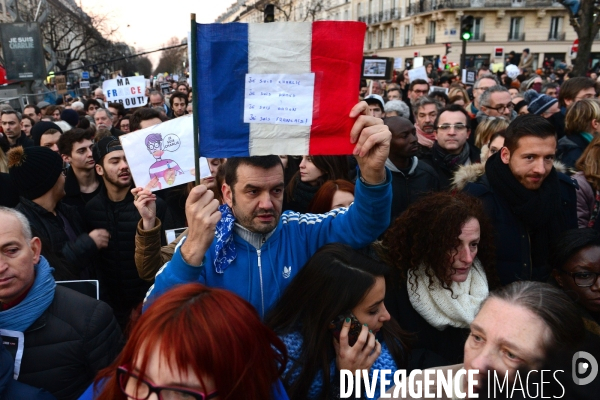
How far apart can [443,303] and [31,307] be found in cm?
196

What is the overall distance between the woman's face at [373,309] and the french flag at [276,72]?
24.6 inches

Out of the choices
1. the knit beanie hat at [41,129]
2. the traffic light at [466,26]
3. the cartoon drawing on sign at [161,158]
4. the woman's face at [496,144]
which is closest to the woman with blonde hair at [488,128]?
the woman's face at [496,144]

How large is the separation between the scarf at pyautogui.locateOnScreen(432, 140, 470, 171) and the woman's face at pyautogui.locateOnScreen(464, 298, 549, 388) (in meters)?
3.40

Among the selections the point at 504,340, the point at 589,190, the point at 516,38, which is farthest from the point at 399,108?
the point at 516,38

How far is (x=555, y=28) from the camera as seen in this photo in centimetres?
4478

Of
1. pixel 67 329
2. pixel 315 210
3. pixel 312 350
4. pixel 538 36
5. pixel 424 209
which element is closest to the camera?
pixel 312 350

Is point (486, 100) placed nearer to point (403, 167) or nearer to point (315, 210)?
point (403, 167)

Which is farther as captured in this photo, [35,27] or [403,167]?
[35,27]

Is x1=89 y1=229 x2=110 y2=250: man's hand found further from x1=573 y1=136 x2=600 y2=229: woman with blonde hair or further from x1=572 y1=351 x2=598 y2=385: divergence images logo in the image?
x1=573 y1=136 x2=600 y2=229: woman with blonde hair

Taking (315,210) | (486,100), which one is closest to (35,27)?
(486,100)

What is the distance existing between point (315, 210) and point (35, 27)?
1625cm

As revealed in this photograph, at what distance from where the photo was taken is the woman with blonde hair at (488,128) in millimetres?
A: 5254

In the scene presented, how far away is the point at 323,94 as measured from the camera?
2168 mm

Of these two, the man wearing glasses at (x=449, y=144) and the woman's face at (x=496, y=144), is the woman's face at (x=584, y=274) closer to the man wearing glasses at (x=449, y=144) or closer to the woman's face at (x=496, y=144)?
the woman's face at (x=496, y=144)
